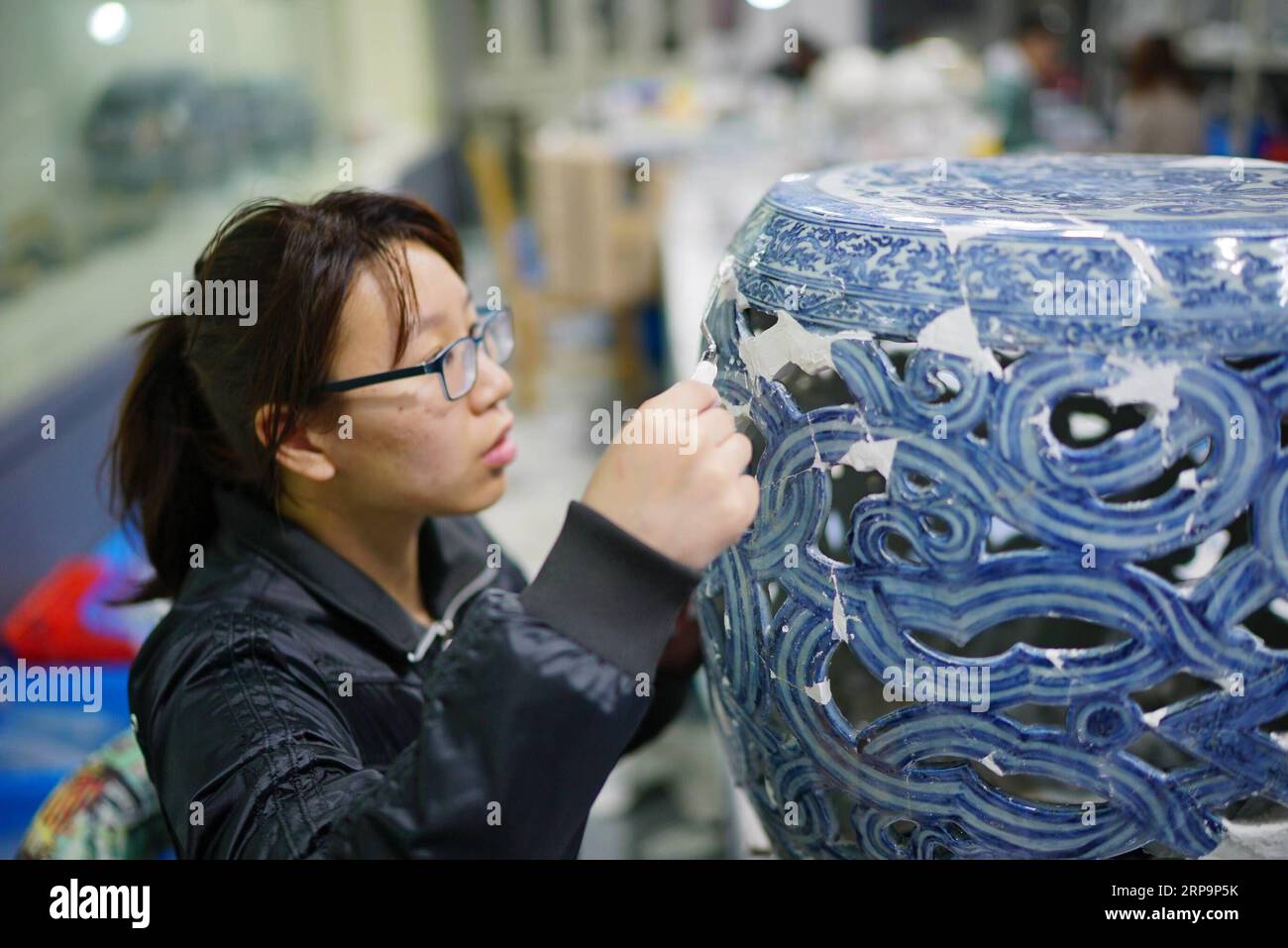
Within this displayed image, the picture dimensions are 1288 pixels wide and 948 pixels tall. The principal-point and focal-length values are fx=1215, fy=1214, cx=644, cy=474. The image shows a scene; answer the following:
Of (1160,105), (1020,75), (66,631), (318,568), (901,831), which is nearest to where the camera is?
(901,831)

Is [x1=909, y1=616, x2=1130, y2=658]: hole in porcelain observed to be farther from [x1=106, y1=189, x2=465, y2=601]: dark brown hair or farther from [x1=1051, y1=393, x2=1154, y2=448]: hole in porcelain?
[x1=106, y1=189, x2=465, y2=601]: dark brown hair

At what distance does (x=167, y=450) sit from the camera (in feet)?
2.73

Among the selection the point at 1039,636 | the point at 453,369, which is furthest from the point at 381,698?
the point at 1039,636

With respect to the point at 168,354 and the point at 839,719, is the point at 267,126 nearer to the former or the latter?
the point at 168,354

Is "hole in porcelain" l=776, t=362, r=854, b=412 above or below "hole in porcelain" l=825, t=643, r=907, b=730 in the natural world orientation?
above

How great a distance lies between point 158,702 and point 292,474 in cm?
17

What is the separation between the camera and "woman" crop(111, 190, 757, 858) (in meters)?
0.52

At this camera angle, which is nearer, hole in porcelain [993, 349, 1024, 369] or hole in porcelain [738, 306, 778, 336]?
hole in porcelain [993, 349, 1024, 369]

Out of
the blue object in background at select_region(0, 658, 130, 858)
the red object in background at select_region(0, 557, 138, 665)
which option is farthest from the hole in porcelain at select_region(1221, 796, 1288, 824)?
the red object in background at select_region(0, 557, 138, 665)

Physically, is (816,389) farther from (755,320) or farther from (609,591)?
(609,591)

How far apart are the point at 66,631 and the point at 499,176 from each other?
2810 millimetres

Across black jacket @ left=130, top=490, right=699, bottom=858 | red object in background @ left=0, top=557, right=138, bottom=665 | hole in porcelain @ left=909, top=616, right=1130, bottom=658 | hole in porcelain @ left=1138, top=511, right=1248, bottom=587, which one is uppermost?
black jacket @ left=130, top=490, right=699, bottom=858

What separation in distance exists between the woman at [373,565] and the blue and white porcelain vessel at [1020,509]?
94 mm

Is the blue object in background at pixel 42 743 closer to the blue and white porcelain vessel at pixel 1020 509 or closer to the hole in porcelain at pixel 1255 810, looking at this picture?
the blue and white porcelain vessel at pixel 1020 509
